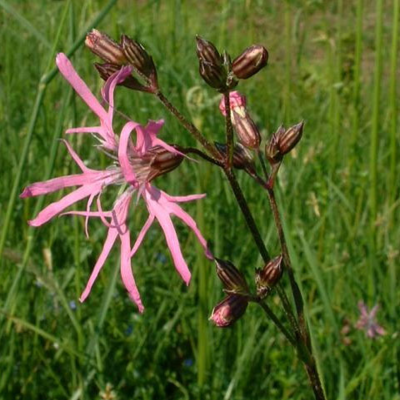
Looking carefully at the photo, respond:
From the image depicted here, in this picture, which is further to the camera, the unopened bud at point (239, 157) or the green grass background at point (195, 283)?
the green grass background at point (195, 283)

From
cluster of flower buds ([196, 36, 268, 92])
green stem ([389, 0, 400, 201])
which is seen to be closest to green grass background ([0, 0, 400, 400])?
green stem ([389, 0, 400, 201])

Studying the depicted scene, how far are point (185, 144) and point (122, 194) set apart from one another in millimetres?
1113

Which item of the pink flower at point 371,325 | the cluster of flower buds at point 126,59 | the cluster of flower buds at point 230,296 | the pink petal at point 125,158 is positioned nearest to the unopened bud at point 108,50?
the cluster of flower buds at point 126,59

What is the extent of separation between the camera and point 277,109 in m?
2.45

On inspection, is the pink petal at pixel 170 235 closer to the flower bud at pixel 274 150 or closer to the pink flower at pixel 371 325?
the flower bud at pixel 274 150

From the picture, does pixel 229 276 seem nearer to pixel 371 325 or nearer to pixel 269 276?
pixel 269 276

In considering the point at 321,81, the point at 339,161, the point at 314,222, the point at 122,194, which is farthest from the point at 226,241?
the point at 321,81

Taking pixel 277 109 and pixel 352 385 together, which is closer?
pixel 352 385

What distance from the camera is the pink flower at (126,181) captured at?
2.56 feet

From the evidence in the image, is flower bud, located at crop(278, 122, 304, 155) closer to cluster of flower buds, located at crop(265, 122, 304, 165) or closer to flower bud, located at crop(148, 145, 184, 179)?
cluster of flower buds, located at crop(265, 122, 304, 165)

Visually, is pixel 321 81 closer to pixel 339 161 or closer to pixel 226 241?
pixel 339 161

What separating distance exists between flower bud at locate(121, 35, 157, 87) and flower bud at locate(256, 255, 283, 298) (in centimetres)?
23

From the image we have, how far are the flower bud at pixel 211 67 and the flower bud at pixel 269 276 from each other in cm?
19

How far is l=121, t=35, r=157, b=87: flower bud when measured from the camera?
2.72ft
